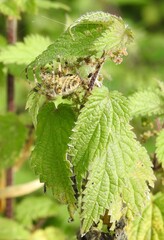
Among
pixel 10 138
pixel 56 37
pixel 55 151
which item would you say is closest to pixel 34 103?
pixel 55 151

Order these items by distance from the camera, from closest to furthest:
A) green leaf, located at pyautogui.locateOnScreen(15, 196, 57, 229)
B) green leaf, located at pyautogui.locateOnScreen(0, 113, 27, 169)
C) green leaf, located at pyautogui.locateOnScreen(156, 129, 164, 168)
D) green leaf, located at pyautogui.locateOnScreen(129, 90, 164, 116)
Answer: green leaf, located at pyautogui.locateOnScreen(156, 129, 164, 168), green leaf, located at pyautogui.locateOnScreen(129, 90, 164, 116), green leaf, located at pyautogui.locateOnScreen(0, 113, 27, 169), green leaf, located at pyautogui.locateOnScreen(15, 196, 57, 229)

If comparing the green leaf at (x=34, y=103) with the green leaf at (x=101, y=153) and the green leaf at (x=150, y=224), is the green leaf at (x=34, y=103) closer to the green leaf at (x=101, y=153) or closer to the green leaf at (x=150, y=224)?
the green leaf at (x=101, y=153)

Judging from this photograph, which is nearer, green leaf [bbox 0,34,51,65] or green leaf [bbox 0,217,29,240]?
green leaf [bbox 0,34,51,65]

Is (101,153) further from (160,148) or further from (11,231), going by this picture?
(11,231)

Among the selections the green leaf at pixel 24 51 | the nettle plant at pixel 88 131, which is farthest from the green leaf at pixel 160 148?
the green leaf at pixel 24 51

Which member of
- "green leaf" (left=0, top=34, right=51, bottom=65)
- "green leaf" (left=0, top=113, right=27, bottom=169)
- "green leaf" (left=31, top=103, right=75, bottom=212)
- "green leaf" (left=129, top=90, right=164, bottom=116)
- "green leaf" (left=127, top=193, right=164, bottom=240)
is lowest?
"green leaf" (left=127, top=193, right=164, bottom=240)

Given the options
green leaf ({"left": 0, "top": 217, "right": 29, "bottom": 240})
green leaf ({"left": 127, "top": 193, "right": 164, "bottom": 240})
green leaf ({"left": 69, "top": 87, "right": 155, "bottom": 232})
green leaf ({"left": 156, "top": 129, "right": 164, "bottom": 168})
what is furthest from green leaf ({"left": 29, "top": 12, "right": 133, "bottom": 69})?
green leaf ({"left": 0, "top": 217, "right": 29, "bottom": 240})

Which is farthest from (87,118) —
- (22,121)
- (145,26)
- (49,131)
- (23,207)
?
(145,26)

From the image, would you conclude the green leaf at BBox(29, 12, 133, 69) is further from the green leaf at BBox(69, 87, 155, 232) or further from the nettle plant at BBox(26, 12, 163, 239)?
the green leaf at BBox(69, 87, 155, 232)
